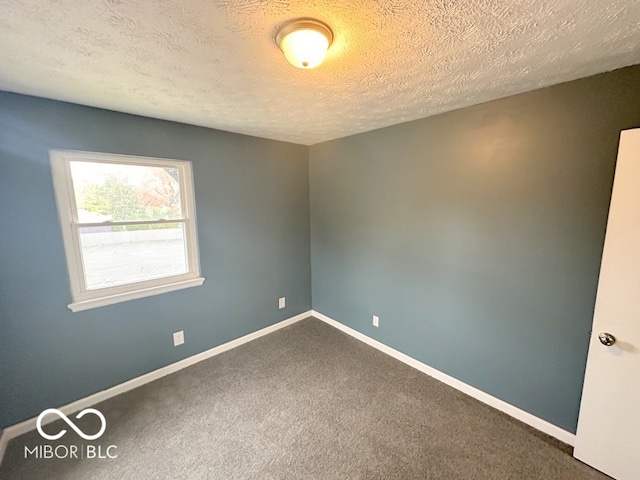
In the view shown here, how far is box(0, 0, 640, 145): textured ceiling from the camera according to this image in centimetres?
93

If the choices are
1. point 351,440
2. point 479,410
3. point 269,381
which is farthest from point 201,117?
point 479,410

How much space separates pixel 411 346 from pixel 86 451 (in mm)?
2619

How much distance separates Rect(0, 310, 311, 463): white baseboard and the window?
2.47ft

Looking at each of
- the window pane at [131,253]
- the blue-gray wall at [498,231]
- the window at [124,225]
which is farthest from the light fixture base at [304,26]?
Answer: the window pane at [131,253]

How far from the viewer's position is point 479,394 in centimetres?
209

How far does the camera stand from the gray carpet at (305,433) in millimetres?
1535

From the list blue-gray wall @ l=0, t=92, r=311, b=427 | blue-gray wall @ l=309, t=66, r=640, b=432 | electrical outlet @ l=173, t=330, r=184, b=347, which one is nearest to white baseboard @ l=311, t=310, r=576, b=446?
blue-gray wall @ l=309, t=66, r=640, b=432

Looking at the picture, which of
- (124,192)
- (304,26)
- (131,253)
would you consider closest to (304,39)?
(304,26)

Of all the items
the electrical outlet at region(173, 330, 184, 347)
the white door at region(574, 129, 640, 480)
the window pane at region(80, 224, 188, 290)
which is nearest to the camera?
the white door at region(574, 129, 640, 480)

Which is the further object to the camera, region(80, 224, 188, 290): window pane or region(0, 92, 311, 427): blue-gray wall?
region(80, 224, 188, 290): window pane

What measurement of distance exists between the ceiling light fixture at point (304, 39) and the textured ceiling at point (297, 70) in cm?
4

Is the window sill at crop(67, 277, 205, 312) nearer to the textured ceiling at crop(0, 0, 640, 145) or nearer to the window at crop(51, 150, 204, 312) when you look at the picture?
the window at crop(51, 150, 204, 312)

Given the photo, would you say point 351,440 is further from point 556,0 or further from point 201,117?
point 201,117

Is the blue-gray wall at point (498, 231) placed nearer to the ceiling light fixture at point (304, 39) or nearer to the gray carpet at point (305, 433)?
the gray carpet at point (305, 433)
